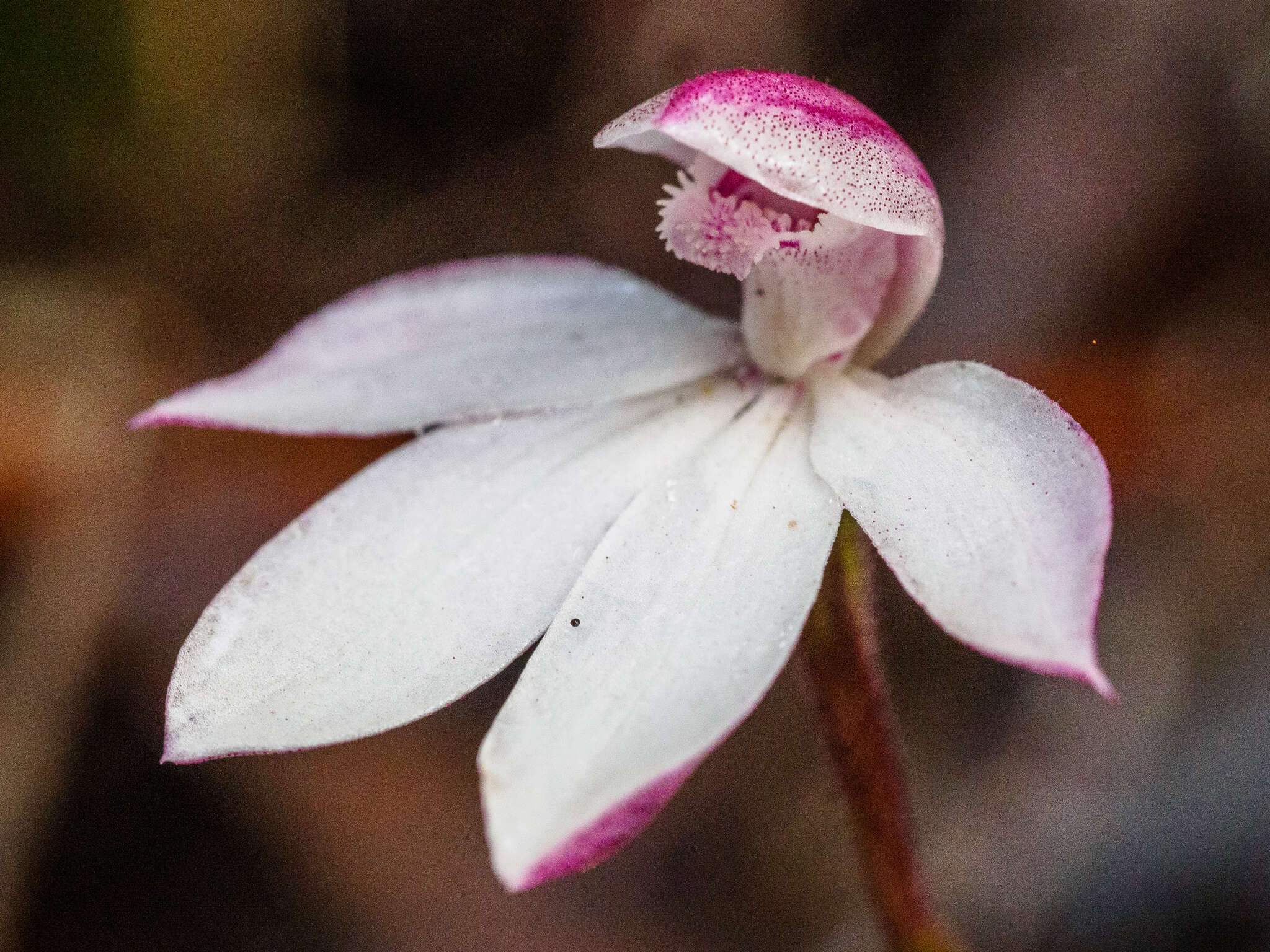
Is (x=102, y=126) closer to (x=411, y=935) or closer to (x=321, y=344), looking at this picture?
(x=321, y=344)

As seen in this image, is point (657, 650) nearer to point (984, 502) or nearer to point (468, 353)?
point (984, 502)

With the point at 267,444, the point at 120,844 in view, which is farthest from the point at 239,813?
the point at 267,444

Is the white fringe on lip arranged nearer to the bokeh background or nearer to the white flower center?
the white flower center

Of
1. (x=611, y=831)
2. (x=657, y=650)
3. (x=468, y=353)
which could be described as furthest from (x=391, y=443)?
(x=611, y=831)

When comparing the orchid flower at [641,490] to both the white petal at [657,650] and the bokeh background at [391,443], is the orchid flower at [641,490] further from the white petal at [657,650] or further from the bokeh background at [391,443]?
the bokeh background at [391,443]

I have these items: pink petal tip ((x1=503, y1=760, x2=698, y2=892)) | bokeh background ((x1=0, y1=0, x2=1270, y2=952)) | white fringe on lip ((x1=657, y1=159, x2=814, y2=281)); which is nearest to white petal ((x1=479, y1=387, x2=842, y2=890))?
pink petal tip ((x1=503, y1=760, x2=698, y2=892))
